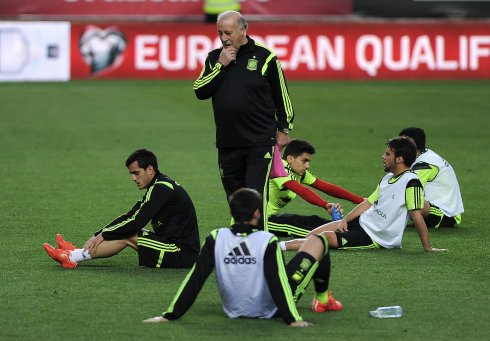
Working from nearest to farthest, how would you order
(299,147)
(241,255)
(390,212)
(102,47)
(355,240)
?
(241,255) < (390,212) < (355,240) < (299,147) < (102,47)

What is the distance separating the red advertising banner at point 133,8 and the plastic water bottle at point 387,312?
23.8 metres

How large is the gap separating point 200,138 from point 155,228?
32.8 ft

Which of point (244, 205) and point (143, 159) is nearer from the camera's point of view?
point (244, 205)

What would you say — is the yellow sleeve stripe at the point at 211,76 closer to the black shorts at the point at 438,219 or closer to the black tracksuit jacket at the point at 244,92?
the black tracksuit jacket at the point at 244,92

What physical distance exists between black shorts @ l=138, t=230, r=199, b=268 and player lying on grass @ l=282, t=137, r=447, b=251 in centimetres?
100

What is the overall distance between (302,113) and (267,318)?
15.4 meters

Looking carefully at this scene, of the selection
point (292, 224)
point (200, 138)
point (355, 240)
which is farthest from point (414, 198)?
point (200, 138)

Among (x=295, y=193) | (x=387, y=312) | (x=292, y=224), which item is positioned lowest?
(x=387, y=312)

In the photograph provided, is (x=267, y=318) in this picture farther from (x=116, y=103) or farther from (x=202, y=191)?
(x=116, y=103)

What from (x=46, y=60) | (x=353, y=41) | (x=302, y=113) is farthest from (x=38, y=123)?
(x=353, y=41)

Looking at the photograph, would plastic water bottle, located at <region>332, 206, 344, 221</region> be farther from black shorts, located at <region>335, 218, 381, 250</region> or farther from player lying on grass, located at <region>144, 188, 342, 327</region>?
player lying on grass, located at <region>144, 188, 342, 327</region>

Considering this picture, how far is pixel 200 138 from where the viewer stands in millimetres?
20078

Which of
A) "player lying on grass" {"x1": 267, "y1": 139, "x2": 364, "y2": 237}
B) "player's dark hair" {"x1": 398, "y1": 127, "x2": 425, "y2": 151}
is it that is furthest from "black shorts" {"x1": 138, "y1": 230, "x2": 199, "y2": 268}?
"player's dark hair" {"x1": 398, "y1": 127, "x2": 425, "y2": 151}

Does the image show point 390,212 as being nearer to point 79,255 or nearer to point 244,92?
point 244,92
